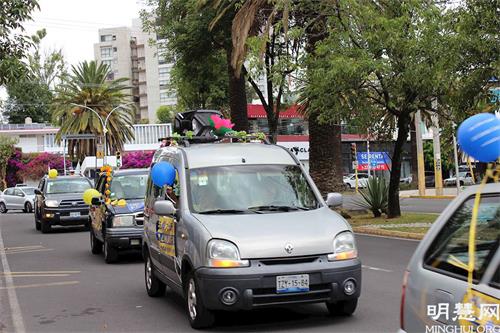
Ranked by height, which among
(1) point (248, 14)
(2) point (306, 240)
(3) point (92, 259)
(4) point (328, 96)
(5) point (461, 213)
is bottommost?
(3) point (92, 259)

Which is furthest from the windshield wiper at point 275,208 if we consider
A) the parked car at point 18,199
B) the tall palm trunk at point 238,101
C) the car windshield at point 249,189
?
the parked car at point 18,199

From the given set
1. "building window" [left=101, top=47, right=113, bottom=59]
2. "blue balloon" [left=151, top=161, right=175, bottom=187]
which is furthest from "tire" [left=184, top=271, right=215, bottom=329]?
"building window" [left=101, top=47, right=113, bottom=59]

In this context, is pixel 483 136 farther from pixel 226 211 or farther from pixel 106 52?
pixel 106 52

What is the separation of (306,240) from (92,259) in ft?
29.1

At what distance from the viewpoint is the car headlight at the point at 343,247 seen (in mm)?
6684

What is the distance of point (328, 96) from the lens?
17750 millimetres

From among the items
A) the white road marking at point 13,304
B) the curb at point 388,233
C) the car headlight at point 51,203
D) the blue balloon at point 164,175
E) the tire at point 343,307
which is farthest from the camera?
the car headlight at point 51,203

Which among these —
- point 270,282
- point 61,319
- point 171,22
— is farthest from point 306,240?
point 171,22

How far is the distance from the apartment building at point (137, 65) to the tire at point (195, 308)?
105m

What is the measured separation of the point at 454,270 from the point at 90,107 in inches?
2145

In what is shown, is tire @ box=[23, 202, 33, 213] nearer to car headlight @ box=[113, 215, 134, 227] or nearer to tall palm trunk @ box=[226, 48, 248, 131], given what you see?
tall palm trunk @ box=[226, 48, 248, 131]

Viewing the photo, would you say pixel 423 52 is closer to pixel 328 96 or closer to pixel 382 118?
pixel 328 96

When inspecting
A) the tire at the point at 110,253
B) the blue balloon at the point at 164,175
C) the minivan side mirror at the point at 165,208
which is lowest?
the tire at the point at 110,253

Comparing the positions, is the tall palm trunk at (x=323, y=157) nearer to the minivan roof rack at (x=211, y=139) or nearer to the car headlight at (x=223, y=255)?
the minivan roof rack at (x=211, y=139)
